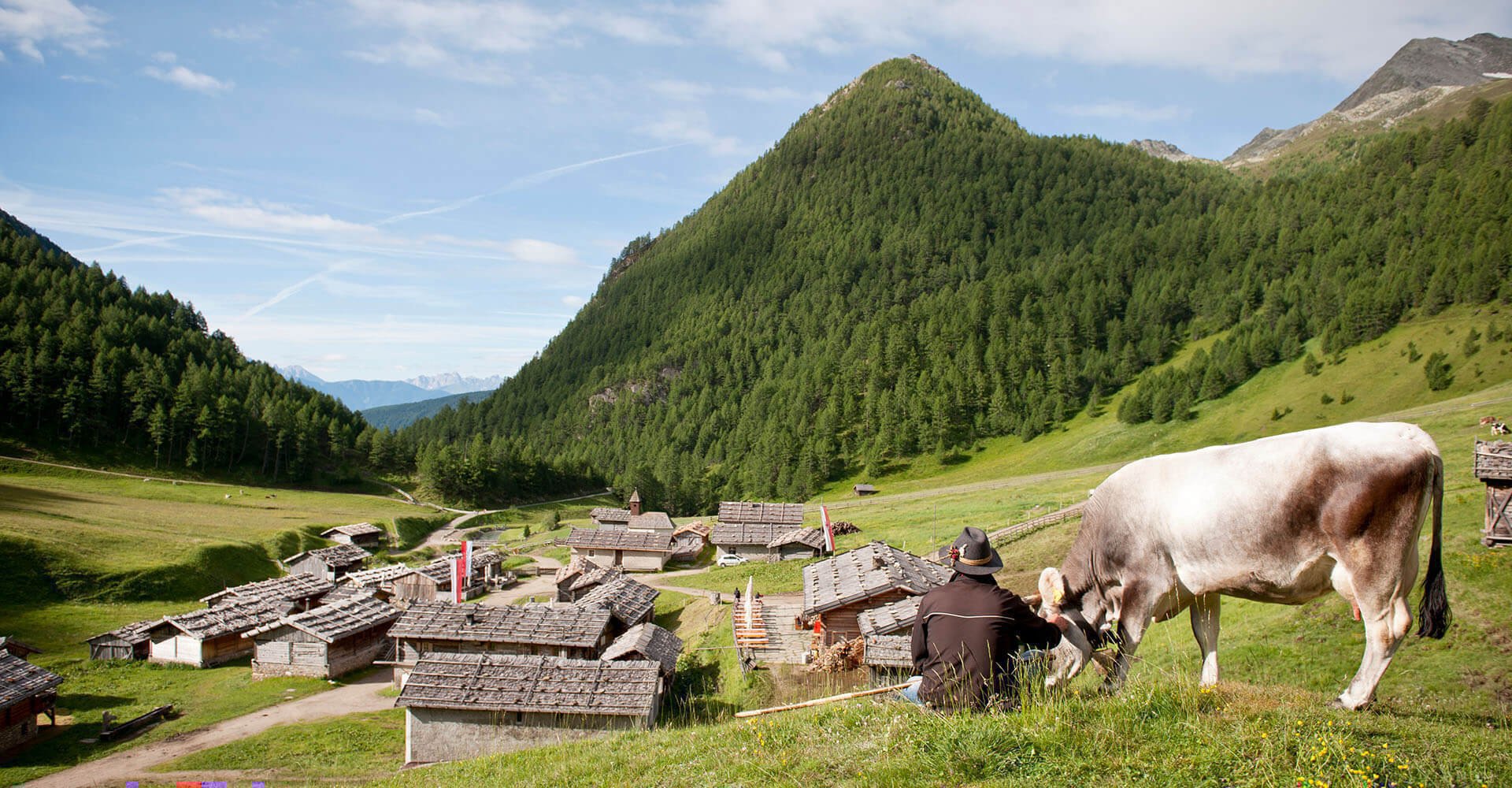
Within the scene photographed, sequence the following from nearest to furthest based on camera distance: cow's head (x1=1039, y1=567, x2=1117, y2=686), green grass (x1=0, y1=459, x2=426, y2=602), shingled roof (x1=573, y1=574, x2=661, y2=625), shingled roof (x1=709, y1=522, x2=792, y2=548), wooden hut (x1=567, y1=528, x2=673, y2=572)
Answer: cow's head (x1=1039, y1=567, x2=1117, y2=686) → shingled roof (x1=573, y1=574, x2=661, y2=625) → green grass (x1=0, y1=459, x2=426, y2=602) → shingled roof (x1=709, y1=522, x2=792, y2=548) → wooden hut (x1=567, y1=528, x2=673, y2=572)

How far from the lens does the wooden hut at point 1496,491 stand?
20388 millimetres

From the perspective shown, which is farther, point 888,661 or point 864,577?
point 864,577

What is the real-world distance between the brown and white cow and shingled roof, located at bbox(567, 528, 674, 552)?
6051 centimetres

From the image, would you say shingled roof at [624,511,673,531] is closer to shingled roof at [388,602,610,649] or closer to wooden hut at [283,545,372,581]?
wooden hut at [283,545,372,581]

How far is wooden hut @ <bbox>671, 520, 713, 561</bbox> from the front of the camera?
70.4 meters

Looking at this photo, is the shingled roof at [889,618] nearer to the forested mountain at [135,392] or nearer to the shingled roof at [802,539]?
the shingled roof at [802,539]

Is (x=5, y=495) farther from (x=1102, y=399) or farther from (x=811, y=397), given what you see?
(x=1102, y=399)

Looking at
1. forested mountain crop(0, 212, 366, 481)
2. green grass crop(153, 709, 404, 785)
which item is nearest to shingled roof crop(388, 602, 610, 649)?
green grass crop(153, 709, 404, 785)

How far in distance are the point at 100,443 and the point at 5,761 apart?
9344 cm

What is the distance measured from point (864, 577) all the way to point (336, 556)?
5330 centimetres

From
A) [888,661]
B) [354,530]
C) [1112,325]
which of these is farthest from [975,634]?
[1112,325]

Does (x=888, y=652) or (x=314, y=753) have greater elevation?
(x=888, y=652)

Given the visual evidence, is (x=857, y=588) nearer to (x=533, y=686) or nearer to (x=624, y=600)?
(x=533, y=686)

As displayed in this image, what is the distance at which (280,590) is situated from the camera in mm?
46906
